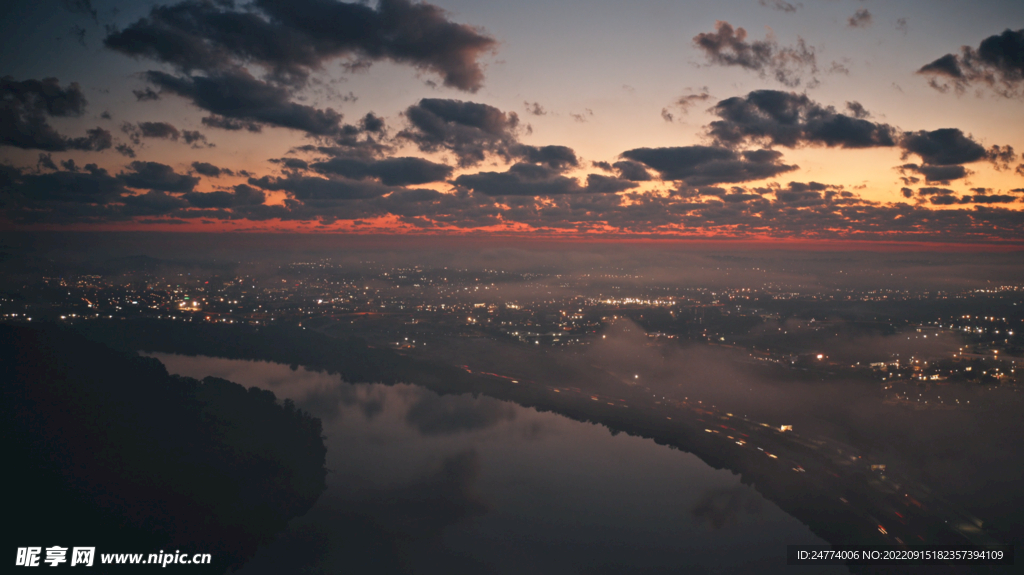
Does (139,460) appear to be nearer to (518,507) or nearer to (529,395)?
(518,507)

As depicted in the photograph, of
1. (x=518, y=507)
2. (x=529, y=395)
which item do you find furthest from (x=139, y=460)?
(x=529, y=395)

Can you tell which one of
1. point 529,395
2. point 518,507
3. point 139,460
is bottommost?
point 518,507

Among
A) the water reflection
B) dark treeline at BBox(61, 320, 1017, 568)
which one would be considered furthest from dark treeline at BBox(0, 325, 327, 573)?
dark treeline at BBox(61, 320, 1017, 568)

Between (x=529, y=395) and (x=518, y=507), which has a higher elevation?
(x=529, y=395)

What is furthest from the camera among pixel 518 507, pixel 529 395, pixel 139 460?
pixel 529 395

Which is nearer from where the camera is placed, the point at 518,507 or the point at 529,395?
the point at 518,507

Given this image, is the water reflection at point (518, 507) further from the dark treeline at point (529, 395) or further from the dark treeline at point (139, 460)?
the dark treeline at point (139, 460)
